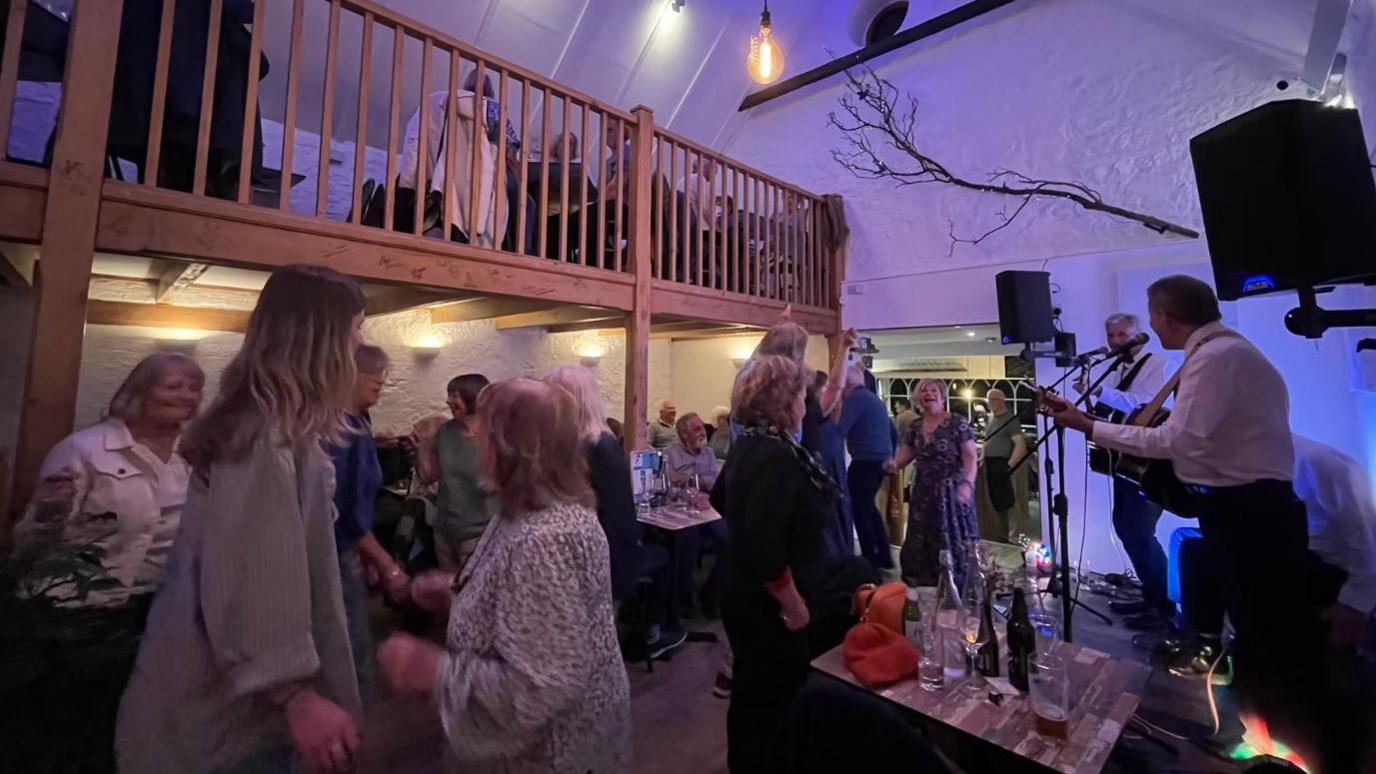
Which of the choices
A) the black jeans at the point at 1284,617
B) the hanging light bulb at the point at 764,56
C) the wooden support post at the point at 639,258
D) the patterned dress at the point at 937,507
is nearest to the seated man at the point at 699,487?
the wooden support post at the point at 639,258

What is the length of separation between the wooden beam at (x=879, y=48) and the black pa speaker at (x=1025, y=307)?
2671 mm

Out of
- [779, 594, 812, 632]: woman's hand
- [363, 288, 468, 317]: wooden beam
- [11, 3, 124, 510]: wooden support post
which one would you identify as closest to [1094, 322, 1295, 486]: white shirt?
[779, 594, 812, 632]: woman's hand

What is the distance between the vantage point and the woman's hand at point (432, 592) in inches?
54.9

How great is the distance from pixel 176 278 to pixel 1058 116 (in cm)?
596

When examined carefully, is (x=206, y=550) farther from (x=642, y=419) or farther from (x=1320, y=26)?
(x=1320, y=26)

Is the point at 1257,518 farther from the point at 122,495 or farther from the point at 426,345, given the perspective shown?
the point at 426,345

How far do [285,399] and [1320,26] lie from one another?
15.4 feet

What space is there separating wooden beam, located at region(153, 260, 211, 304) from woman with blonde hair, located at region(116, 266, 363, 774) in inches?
76.4

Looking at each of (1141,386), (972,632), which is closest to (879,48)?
(1141,386)

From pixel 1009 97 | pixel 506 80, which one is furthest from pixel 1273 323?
pixel 506 80

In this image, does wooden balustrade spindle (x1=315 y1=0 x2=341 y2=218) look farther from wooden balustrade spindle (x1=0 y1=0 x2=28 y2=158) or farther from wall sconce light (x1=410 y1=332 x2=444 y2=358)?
wall sconce light (x1=410 y1=332 x2=444 y2=358)

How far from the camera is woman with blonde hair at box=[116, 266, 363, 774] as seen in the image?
0.84 meters

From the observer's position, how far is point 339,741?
88 cm

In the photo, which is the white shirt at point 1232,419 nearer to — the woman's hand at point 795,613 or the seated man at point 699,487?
the woman's hand at point 795,613
